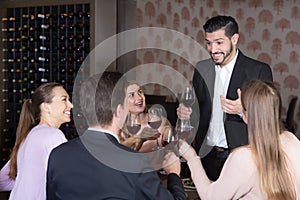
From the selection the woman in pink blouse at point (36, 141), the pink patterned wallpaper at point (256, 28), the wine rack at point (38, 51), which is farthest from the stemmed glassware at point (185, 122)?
the pink patterned wallpaper at point (256, 28)

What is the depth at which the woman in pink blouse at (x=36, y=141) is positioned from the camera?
280cm

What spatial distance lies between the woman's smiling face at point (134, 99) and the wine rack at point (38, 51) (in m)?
2.78

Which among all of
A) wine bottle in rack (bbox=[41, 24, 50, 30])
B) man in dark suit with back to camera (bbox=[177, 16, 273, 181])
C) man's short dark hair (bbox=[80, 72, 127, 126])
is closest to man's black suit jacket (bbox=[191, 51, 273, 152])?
man in dark suit with back to camera (bbox=[177, 16, 273, 181])

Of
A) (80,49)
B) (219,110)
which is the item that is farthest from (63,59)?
(219,110)

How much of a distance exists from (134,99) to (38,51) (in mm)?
3319

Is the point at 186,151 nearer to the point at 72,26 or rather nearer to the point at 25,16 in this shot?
the point at 72,26

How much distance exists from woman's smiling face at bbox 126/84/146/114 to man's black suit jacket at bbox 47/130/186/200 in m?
0.24

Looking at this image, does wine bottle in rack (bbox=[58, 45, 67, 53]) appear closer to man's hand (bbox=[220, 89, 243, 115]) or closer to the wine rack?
the wine rack

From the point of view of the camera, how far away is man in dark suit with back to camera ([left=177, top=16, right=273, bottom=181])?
3.16 meters

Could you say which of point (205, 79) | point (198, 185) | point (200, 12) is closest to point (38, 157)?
point (198, 185)

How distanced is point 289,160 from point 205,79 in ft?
4.15

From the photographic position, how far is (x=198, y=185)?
233 centimetres

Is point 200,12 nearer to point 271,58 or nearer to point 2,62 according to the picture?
point 271,58

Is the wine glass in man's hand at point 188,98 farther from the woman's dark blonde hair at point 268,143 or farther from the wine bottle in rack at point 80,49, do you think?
the wine bottle in rack at point 80,49
